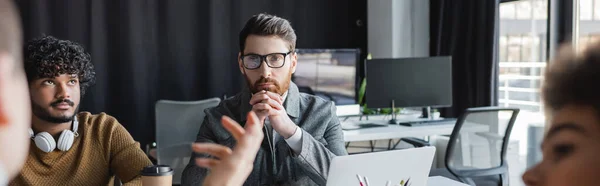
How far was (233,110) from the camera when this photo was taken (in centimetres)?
175

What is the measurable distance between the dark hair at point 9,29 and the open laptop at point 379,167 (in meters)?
1.15

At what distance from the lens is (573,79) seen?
391 millimetres

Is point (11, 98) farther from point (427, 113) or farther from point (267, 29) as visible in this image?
point (427, 113)

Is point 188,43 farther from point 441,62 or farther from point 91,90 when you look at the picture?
point 441,62

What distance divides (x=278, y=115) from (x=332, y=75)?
3.00 m

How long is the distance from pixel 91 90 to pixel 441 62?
2747 millimetres

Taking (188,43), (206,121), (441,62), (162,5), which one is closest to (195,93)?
(188,43)

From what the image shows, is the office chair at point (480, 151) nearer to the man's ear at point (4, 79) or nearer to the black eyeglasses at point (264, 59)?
the black eyeglasses at point (264, 59)

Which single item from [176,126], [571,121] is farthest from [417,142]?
[571,121]

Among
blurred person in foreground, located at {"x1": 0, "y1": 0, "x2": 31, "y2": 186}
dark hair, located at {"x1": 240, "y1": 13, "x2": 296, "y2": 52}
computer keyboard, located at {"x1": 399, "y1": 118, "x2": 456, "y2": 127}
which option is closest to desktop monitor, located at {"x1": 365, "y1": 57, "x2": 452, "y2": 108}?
computer keyboard, located at {"x1": 399, "y1": 118, "x2": 456, "y2": 127}

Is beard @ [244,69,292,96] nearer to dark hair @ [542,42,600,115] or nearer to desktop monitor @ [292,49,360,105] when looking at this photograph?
dark hair @ [542,42,600,115]

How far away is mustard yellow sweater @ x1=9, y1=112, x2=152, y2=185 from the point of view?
1525 millimetres

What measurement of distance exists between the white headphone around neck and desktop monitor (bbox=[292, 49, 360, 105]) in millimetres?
2863

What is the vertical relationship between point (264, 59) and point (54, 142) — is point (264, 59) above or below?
above
